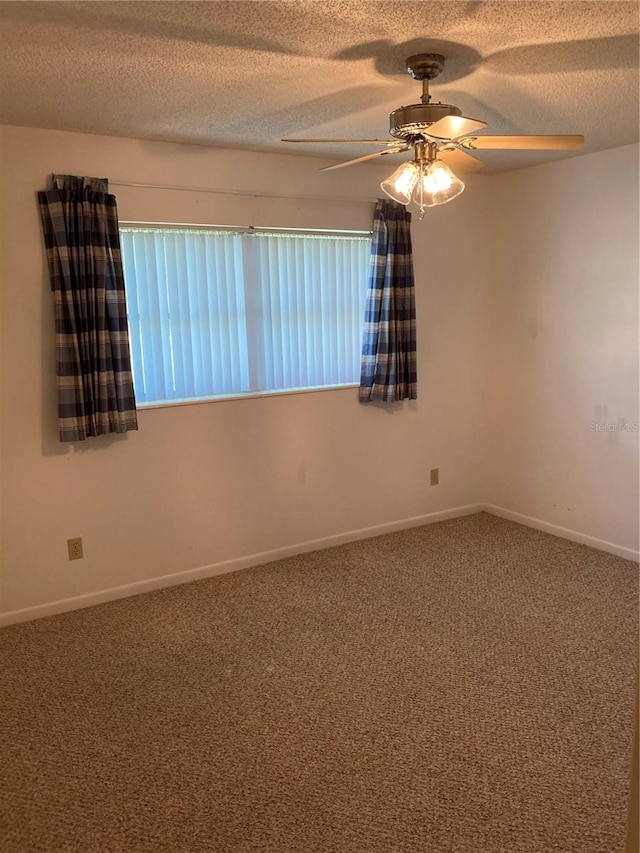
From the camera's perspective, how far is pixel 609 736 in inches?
90.0

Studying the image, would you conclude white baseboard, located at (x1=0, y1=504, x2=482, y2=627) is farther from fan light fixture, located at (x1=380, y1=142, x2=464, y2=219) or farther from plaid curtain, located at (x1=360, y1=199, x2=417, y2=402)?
fan light fixture, located at (x1=380, y1=142, x2=464, y2=219)

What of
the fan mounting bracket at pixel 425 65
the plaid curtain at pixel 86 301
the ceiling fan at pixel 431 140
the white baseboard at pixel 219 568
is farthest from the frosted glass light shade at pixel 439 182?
the white baseboard at pixel 219 568

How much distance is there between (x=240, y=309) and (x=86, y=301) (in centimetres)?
88

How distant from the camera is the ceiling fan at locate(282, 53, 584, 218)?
79.9 inches

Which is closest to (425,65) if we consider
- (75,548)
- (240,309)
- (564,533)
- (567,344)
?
(240,309)

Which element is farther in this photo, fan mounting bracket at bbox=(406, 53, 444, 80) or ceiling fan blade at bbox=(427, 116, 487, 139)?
fan mounting bracket at bbox=(406, 53, 444, 80)

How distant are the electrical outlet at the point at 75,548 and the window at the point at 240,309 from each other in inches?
31.7

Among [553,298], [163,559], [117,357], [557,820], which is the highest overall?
[553,298]

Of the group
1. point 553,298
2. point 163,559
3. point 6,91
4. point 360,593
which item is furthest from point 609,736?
point 6,91

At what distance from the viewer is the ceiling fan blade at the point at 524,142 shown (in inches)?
83.3

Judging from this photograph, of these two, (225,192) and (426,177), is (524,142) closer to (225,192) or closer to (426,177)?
(426,177)

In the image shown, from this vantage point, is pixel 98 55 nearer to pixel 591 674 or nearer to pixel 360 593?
pixel 360 593

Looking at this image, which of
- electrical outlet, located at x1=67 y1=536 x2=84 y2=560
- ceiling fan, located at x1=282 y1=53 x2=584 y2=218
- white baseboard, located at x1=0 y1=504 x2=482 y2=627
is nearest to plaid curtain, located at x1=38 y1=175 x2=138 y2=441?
electrical outlet, located at x1=67 y1=536 x2=84 y2=560

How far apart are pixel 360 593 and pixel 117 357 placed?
1772 mm
